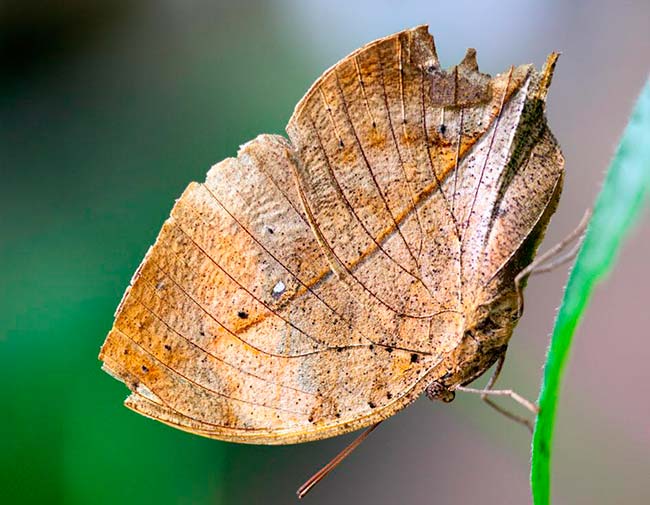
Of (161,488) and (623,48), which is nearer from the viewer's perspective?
(161,488)

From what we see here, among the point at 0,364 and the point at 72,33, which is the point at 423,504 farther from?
the point at 72,33

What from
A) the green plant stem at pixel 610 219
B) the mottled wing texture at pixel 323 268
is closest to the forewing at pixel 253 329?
the mottled wing texture at pixel 323 268

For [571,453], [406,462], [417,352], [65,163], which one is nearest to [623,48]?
[571,453]

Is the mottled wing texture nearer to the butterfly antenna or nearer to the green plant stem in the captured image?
the butterfly antenna

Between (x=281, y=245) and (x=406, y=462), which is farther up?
(x=281, y=245)

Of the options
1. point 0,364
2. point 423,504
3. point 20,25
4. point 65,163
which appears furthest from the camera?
point 20,25

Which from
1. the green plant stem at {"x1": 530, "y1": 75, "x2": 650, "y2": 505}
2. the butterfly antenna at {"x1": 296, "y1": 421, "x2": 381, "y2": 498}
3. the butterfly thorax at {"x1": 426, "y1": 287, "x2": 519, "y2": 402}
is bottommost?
the butterfly antenna at {"x1": 296, "y1": 421, "x2": 381, "y2": 498}

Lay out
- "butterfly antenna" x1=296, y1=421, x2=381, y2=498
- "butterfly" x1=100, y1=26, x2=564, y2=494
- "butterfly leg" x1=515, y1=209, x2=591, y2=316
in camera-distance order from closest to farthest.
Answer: "butterfly leg" x1=515, y1=209, x2=591, y2=316
"butterfly" x1=100, y1=26, x2=564, y2=494
"butterfly antenna" x1=296, y1=421, x2=381, y2=498

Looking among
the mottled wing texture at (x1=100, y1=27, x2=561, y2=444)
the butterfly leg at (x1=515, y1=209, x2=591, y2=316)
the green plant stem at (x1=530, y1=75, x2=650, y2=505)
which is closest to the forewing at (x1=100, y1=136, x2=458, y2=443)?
the mottled wing texture at (x1=100, y1=27, x2=561, y2=444)
